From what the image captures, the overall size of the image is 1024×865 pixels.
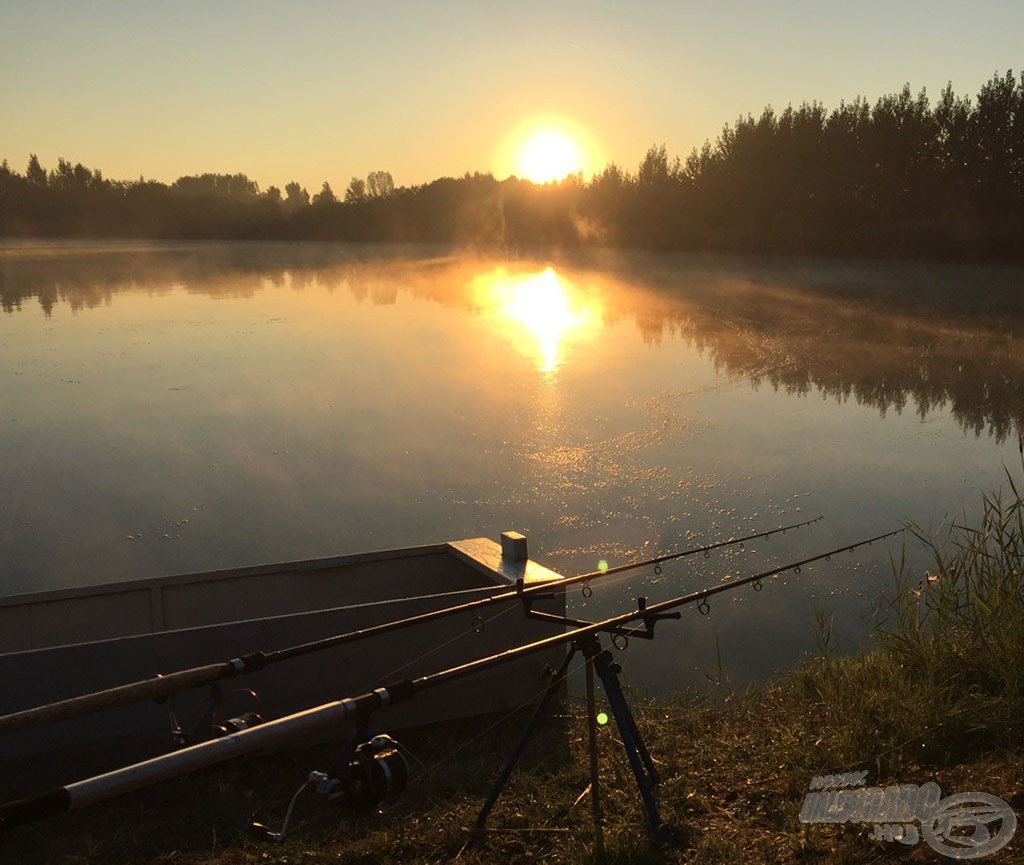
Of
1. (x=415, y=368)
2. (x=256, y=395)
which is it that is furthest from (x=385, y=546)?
(x=415, y=368)

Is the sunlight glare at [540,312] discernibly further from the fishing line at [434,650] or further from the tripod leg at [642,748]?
the tripod leg at [642,748]

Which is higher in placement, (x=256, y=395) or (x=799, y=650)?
(x=256, y=395)

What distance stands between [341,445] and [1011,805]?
10.7 metres

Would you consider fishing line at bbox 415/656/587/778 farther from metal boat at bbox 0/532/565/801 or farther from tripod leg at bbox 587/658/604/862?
tripod leg at bbox 587/658/604/862

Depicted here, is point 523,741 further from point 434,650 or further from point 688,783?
point 434,650

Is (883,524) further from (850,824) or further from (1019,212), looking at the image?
(1019,212)

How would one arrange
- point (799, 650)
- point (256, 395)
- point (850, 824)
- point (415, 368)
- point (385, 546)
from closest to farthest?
point (850, 824)
point (799, 650)
point (385, 546)
point (256, 395)
point (415, 368)

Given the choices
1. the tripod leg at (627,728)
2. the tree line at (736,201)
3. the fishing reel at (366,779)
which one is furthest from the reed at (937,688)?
the tree line at (736,201)

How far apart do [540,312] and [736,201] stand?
29103 mm

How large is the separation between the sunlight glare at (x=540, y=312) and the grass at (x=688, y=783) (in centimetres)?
1398

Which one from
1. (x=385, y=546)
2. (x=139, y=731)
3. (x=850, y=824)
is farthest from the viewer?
(x=385, y=546)

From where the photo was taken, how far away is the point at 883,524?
387 inches

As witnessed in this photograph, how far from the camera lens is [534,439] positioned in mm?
13531

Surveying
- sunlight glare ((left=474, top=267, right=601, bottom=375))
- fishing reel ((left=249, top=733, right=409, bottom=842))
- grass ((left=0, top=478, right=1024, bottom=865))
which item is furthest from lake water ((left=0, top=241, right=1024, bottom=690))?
fishing reel ((left=249, top=733, right=409, bottom=842))
